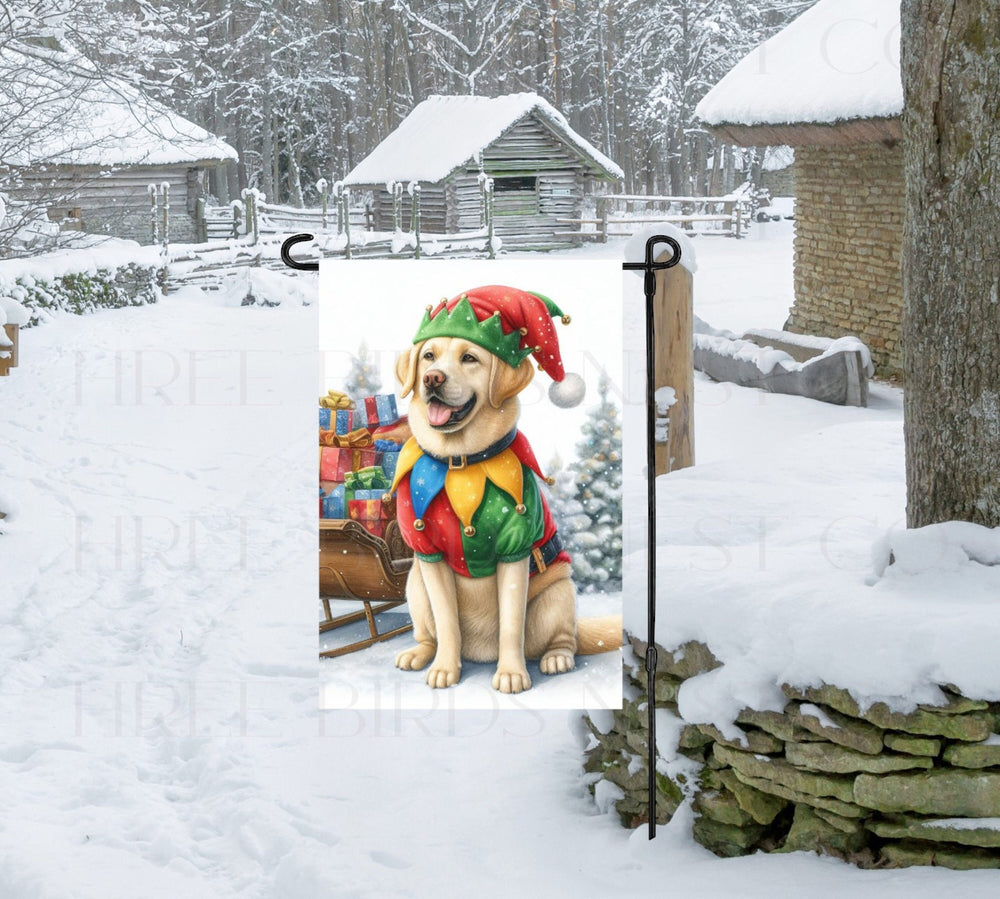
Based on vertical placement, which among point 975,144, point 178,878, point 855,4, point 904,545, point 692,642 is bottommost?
point 178,878

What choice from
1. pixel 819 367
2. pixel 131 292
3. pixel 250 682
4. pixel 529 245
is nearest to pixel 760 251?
pixel 529 245

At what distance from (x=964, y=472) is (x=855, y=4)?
10797mm

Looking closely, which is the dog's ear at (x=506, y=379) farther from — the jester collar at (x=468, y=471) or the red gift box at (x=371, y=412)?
the red gift box at (x=371, y=412)

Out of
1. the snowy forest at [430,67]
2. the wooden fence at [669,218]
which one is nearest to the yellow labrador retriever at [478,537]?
the wooden fence at [669,218]

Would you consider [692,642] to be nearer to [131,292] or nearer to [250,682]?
[250,682]

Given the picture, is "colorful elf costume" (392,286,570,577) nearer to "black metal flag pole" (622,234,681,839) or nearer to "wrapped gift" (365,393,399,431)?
"wrapped gift" (365,393,399,431)

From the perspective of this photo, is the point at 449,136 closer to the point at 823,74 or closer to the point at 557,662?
the point at 823,74

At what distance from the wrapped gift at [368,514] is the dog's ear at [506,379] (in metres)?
0.41

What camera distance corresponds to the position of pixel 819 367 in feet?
36.4

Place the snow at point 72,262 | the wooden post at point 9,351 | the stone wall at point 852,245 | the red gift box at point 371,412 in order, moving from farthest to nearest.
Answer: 1. the snow at point 72,262
2. the stone wall at point 852,245
3. the wooden post at point 9,351
4. the red gift box at point 371,412

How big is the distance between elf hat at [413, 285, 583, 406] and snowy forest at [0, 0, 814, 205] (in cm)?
2750

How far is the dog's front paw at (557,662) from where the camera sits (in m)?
3.15

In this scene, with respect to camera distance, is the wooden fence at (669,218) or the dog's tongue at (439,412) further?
the wooden fence at (669,218)

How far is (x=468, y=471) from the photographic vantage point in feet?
10.3
